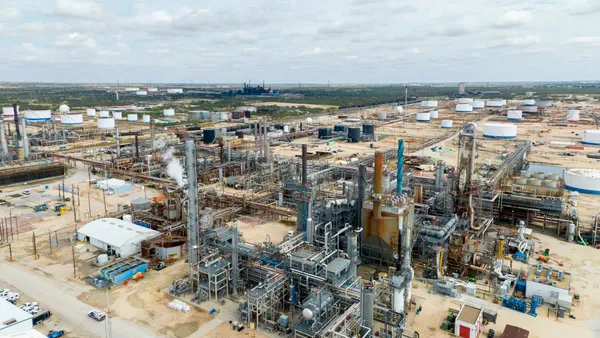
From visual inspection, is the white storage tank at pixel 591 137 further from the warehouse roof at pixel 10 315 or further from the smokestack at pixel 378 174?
the warehouse roof at pixel 10 315

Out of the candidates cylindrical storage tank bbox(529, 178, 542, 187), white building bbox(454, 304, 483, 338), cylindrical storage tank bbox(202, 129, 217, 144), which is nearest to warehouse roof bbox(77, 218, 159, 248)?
white building bbox(454, 304, 483, 338)

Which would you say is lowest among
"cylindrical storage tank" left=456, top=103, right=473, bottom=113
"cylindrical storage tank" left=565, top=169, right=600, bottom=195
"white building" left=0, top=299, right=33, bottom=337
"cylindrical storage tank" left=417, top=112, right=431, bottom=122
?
"white building" left=0, top=299, right=33, bottom=337

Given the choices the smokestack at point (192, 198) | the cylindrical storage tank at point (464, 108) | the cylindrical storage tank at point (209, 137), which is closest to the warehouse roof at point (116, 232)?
the smokestack at point (192, 198)

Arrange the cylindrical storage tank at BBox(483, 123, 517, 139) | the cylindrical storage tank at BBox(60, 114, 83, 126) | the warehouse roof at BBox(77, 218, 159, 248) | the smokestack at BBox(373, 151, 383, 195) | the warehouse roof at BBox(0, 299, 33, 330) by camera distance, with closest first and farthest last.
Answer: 1. the warehouse roof at BBox(0, 299, 33, 330)
2. the smokestack at BBox(373, 151, 383, 195)
3. the warehouse roof at BBox(77, 218, 159, 248)
4. the cylindrical storage tank at BBox(483, 123, 517, 139)
5. the cylindrical storage tank at BBox(60, 114, 83, 126)

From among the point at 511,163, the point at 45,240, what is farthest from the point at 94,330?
the point at 511,163

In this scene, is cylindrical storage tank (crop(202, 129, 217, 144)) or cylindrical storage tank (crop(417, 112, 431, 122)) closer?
cylindrical storage tank (crop(202, 129, 217, 144))

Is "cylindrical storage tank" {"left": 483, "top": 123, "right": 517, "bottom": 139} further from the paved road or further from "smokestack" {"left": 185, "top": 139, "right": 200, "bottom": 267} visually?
the paved road

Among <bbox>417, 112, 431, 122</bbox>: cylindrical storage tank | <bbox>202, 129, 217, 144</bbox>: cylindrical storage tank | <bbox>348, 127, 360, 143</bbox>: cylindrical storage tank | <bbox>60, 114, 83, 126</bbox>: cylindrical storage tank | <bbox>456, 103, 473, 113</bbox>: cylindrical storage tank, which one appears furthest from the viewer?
<bbox>456, 103, 473, 113</bbox>: cylindrical storage tank
